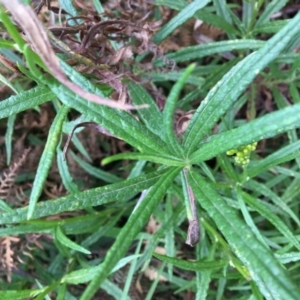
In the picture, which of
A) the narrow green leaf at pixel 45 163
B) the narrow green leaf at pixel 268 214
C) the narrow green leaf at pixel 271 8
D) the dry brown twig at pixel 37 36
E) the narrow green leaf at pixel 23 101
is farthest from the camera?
the narrow green leaf at pixel 271 8

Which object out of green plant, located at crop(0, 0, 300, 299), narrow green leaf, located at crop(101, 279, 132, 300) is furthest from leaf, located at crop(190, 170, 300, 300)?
narrow green leaf, located at crop(101, 279, 132, 300)

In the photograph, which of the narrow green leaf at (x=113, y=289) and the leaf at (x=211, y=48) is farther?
the narrow green leaf at (x=113, y=289)

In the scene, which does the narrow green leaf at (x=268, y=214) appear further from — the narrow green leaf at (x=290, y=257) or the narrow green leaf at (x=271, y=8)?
the narrow green leaf at (x=271, y=8)

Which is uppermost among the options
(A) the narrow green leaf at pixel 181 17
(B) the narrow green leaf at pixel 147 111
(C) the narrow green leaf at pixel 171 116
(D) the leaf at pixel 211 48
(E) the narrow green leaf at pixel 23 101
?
(A) the narrow green leaf at pixel 181 17

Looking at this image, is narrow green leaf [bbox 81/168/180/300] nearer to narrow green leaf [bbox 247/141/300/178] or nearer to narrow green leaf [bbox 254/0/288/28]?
narrow green leaf [bbox 247/141/300/178]

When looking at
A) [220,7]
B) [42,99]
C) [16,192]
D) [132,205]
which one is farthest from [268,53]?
[16,192]

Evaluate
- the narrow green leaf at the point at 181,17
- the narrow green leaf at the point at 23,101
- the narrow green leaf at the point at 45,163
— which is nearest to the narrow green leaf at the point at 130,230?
the narrow green leaf at the point at 45,163
